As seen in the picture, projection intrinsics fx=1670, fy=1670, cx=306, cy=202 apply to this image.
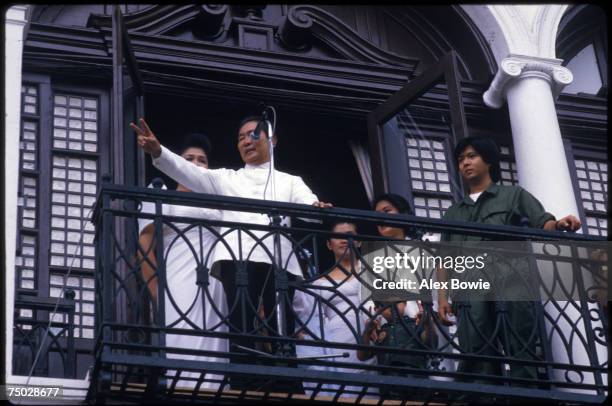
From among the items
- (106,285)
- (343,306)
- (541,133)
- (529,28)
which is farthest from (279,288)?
(529,28)

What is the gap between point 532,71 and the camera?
12312 millimetres

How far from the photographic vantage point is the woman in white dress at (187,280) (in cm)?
977

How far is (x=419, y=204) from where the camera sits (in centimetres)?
1225

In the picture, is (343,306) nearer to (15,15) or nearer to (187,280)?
(187,280)

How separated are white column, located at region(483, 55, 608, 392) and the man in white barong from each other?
198 centimetres

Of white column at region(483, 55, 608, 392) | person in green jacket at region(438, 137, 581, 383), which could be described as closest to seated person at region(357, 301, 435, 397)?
person in green jacket at region(438, 137, 581, 383)

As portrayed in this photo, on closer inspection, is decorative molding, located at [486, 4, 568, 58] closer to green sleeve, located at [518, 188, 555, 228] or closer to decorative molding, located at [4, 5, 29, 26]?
green sleeve, located at [518, 188, 555, 228]

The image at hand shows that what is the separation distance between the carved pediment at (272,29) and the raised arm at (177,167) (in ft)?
6.68

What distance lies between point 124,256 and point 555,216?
136 inches

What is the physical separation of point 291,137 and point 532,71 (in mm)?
1971

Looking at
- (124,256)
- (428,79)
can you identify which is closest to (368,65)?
(428,79)

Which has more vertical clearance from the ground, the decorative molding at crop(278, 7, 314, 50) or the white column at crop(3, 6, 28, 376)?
the decorative molding at crop(278, 7, 314, 50)

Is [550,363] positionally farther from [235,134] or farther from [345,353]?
[235,134]

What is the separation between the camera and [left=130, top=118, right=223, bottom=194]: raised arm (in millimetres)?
9969
